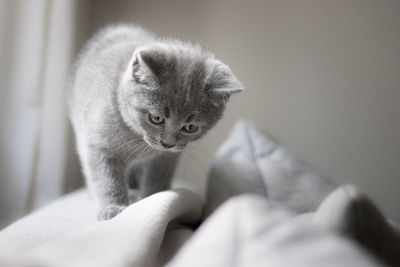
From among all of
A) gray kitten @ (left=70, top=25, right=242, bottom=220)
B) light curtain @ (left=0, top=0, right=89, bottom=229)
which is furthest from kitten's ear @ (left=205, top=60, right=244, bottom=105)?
light curtain @ (left=0, top=0, right=89, bottom=229)

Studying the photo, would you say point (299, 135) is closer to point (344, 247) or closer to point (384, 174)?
point (384, 174)

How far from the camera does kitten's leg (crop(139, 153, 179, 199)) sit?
1195mm

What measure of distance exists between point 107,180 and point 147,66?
1.00ft

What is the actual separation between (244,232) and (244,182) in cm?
67

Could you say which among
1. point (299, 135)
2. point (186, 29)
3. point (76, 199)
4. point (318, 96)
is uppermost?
point (186, 29)

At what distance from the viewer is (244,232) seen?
0.57 metres

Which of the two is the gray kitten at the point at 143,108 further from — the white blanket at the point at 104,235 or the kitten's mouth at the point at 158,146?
the white blanket at the point at 104,235

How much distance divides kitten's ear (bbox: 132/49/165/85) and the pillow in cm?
38

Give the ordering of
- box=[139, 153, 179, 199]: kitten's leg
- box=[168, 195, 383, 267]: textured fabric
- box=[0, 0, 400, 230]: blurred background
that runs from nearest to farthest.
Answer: box=[168, 195, 383, 267]: textured fabric, box=[139, 153, 179, 199]: kitten's leg, box=[0, 0, 400, 230]: blurred background

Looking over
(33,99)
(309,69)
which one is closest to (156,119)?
(33,99)

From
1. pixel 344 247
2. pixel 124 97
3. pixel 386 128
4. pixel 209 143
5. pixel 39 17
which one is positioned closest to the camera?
pixel 344 247

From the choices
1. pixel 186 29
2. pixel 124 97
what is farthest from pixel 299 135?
pixel 124 97

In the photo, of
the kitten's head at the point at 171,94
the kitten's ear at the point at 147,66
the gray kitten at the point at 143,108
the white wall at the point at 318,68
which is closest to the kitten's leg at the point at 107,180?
the gray kitten at the point at 143,108

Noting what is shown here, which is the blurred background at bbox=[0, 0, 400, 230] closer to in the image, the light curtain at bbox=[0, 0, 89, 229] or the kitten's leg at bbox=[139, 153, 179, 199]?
the light curtain at bbox=[0, 0, 89, 229]
